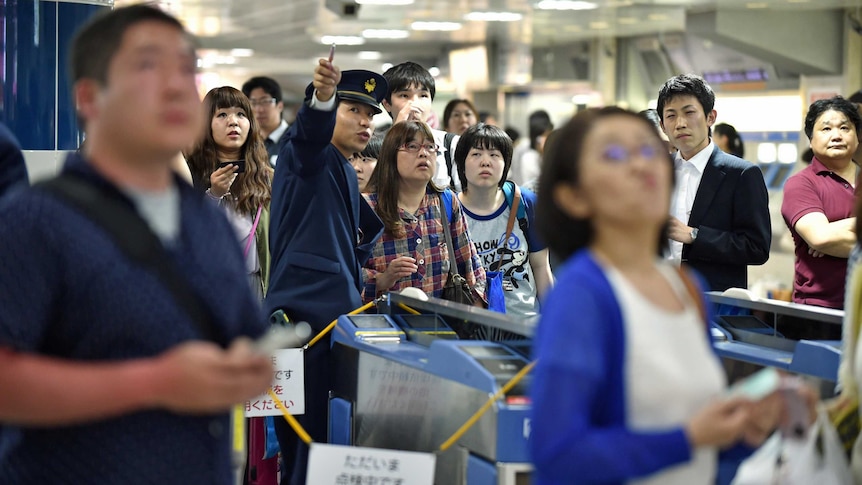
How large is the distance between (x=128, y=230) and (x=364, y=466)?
1299mm

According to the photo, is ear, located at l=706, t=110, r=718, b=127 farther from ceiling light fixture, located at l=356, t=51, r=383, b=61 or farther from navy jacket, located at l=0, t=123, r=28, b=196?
ceiling light fixture, located at l=356, t=51, r=383, b=61

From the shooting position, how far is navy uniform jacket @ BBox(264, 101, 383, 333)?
3.86 m

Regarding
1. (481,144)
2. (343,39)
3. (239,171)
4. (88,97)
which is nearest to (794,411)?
(88,97)

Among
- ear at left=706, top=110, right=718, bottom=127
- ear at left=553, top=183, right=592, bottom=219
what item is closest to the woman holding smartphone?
A: ear at left=706, top=110, right=718, bottom=127

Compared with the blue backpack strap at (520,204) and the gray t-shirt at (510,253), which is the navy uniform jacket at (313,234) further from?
the blue backpack strap at (520,204)

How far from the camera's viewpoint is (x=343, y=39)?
50.8 ft

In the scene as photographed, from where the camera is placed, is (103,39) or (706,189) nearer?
(103,39)

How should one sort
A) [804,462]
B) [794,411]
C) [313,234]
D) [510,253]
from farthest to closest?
[510,253]
[313,234]
[804,462]
[794,411]

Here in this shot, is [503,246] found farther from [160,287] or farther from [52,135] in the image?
[160,287]

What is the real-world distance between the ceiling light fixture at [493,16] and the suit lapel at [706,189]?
8.10m

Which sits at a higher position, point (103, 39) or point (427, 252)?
point (103, 39)

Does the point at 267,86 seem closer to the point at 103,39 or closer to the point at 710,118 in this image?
the point at 710,118

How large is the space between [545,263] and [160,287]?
326 centimetres

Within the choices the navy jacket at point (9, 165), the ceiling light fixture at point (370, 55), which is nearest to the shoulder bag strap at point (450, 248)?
the navy jacket at point (9, 165)
